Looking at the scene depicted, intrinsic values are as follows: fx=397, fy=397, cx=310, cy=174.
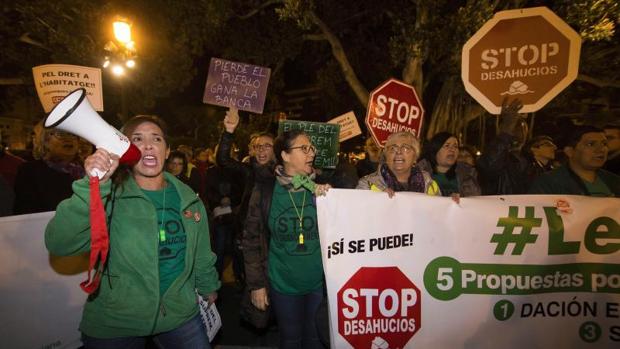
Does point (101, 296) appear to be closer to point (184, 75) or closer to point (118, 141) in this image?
point (118, 141)

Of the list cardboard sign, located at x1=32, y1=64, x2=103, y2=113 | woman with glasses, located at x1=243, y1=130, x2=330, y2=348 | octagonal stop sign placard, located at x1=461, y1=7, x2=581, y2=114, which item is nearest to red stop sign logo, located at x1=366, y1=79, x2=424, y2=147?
octagonal stop sign placard, located at x1=461, y1=7, x2=581, y2=114

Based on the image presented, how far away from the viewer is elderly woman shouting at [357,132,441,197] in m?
3.19

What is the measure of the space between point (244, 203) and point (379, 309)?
97.4 inches

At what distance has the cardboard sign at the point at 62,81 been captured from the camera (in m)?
5.14

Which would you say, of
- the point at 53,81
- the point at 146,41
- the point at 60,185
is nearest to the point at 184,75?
the point at 146,41

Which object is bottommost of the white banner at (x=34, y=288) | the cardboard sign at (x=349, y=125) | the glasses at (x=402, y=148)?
the white banner at (x=34, y=288)

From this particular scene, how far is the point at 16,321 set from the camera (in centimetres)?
315

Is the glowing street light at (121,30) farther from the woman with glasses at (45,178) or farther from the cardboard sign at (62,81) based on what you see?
the woman with glasses at (45,178)

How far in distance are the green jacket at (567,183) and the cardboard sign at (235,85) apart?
10.6 ft

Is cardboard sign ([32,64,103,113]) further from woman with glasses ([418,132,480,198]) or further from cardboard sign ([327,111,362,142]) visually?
woman with glasses ([418,132,480,198])

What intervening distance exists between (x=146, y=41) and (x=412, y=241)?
409 inches

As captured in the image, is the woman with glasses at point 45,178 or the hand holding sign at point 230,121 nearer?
the woman with glasses at point 45,178

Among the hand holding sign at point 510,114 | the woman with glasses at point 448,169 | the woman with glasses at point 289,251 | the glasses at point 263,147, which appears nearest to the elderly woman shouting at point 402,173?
the woman with glasses at point 289,251

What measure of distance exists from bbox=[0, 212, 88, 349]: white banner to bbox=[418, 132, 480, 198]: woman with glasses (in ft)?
10.9
